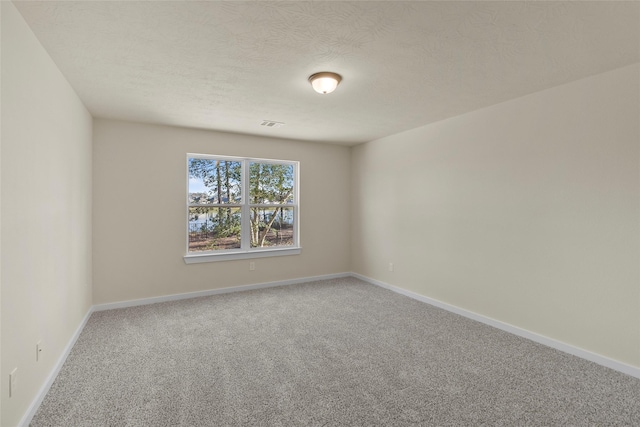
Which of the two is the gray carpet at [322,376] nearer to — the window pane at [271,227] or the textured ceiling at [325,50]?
the window pane at [271,227]

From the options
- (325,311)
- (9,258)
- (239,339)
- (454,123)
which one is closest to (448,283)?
(325,311)

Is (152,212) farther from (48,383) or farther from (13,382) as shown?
(13,382)

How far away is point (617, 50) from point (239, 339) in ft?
12.2

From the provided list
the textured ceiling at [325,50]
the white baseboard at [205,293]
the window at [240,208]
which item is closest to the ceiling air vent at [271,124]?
the textured ceiling at [325,50]

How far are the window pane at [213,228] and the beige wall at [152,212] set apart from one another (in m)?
0.20

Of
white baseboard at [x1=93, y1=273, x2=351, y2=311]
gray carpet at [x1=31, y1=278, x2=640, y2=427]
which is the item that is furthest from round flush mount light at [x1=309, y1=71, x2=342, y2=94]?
white baseboard at [x1=93, y1=273, x2=351, y2=311]

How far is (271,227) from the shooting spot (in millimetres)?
5043

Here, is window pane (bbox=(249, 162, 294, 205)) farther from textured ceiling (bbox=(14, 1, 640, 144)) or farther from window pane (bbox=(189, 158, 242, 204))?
textured ceiling (bbox=(14, 1, 640, 144))

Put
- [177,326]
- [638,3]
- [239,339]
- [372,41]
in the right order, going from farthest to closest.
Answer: [177,326], [239,339], [372,41], [638,3]

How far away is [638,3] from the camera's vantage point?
1.65m

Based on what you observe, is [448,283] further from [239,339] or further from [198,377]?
[198,377]

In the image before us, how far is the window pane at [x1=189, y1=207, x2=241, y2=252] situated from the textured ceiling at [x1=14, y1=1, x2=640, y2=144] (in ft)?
5.27

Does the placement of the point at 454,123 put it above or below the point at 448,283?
above

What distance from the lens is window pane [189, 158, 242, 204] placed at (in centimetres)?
445
